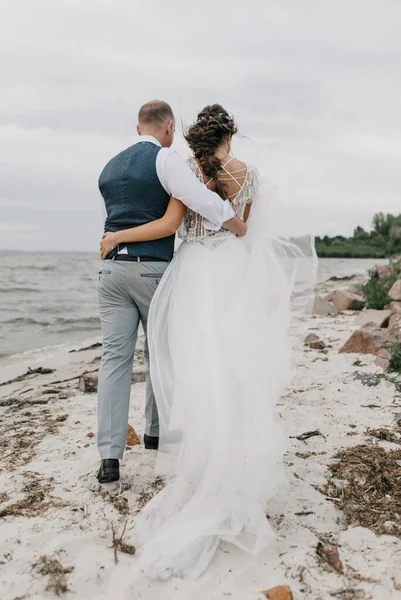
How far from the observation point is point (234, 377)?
2971 mm

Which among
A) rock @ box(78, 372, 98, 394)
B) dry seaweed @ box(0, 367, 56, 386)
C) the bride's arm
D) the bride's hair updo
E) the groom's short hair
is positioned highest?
the groom's short hair

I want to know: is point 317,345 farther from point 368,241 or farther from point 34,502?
point 368,241

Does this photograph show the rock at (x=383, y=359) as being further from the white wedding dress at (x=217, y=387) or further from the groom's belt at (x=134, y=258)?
the groom's belt at (x=134, y=258)

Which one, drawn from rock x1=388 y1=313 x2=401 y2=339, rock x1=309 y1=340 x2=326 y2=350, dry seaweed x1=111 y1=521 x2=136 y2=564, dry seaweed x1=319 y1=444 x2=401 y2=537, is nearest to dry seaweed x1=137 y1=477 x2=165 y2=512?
dry seaweed x1=111 y1=521 x2=136 y2=564

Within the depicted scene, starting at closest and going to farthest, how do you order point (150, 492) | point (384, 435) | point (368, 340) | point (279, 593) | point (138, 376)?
point (279, 593), point (150, 492), point (384, 435), point (138, 376), point (368, 340)

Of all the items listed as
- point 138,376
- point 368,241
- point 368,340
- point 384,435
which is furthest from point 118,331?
point 368,241

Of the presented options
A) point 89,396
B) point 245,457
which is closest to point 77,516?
point 245,457

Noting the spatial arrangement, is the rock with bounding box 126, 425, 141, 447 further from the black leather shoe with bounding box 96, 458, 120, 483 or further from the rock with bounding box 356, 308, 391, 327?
the rock with bounding box 356, 308, 391, 327

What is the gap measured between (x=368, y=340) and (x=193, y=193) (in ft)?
14.2

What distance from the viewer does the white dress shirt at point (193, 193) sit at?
3.14 metres

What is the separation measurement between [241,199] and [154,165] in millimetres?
546

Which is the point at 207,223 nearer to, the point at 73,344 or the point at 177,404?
the point at 177,404

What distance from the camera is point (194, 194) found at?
3.16 metres

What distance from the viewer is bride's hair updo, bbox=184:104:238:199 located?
10.5ft
